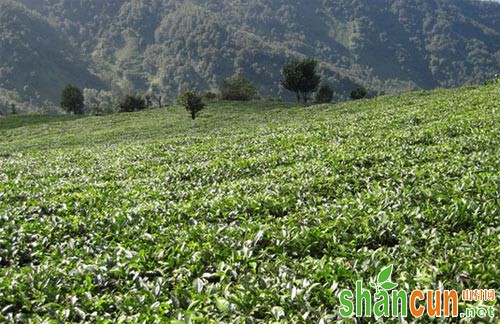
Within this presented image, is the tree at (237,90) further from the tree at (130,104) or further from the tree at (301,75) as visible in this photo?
the tree at (130,104)

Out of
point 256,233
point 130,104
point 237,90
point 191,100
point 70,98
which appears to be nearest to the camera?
point 256,233

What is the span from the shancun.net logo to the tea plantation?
208mm

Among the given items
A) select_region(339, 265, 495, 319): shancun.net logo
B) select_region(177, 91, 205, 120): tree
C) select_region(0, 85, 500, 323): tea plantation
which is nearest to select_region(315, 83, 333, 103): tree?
select_region(177, 91, 205, 120): tree

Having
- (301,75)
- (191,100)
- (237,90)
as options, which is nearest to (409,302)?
(191,100)

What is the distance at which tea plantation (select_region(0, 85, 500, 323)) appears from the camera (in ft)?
21.9

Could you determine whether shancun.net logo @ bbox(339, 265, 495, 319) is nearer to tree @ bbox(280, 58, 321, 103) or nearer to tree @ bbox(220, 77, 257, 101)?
tree @ bbox(280, 58, 321, 103)

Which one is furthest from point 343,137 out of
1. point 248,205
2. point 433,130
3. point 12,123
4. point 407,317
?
point 12,123

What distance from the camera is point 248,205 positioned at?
11391mm

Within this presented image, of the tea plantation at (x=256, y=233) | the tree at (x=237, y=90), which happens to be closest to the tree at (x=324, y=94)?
the tree at (x=237, y=90)

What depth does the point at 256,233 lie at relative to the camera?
903cm

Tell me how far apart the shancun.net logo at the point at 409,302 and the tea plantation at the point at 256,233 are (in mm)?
208

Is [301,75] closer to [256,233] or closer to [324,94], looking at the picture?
[324,94]

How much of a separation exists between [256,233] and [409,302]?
384 centimetres

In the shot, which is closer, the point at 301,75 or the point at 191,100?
the point at 191,100
